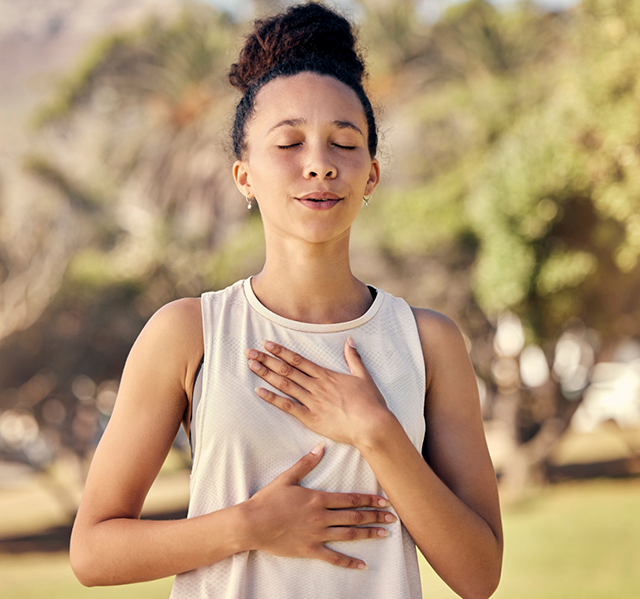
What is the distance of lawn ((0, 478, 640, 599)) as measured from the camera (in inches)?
332

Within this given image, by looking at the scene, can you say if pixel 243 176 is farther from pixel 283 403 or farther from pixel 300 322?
pixel 283 403

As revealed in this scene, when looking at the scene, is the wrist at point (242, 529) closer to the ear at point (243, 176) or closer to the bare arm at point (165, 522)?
the bare arm at point (165, 522)

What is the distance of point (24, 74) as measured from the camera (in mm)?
13539

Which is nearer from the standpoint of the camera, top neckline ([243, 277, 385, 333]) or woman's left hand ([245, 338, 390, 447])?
woman's left hand ([245, 338, 390, 447])

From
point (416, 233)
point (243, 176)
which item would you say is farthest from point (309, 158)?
point (416, 233)

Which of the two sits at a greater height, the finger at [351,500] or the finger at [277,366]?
the finger at [277,366]

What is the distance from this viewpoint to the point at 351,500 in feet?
3.66

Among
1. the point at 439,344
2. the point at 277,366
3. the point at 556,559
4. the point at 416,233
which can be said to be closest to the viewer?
the point at 277,366

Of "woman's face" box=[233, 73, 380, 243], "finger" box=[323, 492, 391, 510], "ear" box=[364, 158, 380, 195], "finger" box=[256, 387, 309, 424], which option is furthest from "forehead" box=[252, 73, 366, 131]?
"finger" box=[323, 492, 391, 510]

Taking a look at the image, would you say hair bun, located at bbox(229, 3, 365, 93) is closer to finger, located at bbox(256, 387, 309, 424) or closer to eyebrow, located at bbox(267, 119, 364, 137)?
eyebrow, located at bbox(267, 119, 364, 137)

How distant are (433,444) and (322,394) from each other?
0.24m

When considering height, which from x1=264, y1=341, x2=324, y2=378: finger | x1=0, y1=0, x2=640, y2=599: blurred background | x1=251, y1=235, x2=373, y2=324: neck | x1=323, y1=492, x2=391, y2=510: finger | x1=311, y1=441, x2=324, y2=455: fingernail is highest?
x1=0, y1=0, x2=640, y2=599: blurred background

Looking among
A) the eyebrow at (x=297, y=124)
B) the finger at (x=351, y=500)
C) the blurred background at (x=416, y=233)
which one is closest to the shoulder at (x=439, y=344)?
the finger at (x=351, y=500)

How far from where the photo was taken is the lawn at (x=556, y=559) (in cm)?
844
